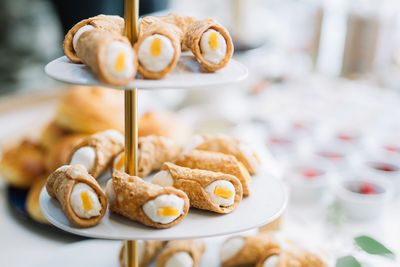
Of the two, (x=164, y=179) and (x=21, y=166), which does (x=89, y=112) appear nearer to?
(x=21, y=166)

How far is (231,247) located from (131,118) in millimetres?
309

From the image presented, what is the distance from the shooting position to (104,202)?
1.93 feet

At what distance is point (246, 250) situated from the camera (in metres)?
0.76

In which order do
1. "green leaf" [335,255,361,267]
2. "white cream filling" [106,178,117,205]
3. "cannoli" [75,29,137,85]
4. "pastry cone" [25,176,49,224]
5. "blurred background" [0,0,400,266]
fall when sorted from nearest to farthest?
"cannoli" [75,29,137,85]
"white cream filling" [106,178,117,205]
"green leaf" [335,255,361,267]
"pastry cone" [25,176,49,224]
"blurred background" [0,0,400,266]

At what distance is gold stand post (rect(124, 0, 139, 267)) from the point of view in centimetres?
58

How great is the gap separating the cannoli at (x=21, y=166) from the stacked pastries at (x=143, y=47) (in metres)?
0.60

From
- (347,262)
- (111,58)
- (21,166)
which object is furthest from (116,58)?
(21,166)

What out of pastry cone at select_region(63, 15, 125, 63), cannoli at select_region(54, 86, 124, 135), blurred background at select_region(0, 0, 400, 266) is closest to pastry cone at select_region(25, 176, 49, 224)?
blurred background at select_region(0, 0, 400, 266)

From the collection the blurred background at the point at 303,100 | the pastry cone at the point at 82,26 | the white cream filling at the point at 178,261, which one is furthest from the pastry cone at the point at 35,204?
the pastry cone at the point at 82,26

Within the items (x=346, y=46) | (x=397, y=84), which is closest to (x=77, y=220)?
(x=397, y=84)

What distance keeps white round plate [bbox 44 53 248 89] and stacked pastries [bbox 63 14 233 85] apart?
1 cm

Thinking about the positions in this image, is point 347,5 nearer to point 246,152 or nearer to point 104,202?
point 246,152

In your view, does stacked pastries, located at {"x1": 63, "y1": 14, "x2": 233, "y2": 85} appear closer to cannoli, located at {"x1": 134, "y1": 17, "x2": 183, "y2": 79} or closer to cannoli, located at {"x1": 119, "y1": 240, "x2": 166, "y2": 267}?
cannoli, located at {"x1": 134, "y1": 17, "x2": 183, "y2": 79}

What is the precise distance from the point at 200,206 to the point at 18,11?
330cm
